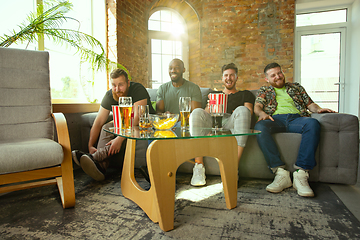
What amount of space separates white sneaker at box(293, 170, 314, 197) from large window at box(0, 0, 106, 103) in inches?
96.7

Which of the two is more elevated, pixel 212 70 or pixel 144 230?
pixel 212 70

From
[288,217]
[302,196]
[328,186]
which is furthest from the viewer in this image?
[328,186]

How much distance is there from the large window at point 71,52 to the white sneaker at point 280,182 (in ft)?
7.67

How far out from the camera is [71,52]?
10.5 feet

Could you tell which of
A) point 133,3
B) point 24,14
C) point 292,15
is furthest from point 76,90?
point 292,15

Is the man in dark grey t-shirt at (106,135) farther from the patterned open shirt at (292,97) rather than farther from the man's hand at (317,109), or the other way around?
the man's hand at (317,109)

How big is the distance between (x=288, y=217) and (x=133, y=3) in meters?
4.04

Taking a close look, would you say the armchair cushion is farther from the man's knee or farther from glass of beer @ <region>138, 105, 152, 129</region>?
the man's knee

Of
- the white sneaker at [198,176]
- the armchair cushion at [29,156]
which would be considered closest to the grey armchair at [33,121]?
the armchair cushion at [29,156]

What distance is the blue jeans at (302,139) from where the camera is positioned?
164 centimetres

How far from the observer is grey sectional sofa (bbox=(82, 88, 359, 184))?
1.69 m

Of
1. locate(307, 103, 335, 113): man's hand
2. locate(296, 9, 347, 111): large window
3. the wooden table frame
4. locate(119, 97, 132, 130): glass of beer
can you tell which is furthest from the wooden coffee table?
locate(296, 9, 347, 111): large window

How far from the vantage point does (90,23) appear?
12.2 ft

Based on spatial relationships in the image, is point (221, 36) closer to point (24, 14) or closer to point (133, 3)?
point (133, 3)
